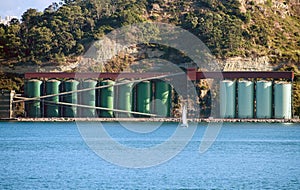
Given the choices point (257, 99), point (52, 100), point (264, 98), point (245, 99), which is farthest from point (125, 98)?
point (264, 98)

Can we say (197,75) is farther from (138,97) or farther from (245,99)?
(245,99)

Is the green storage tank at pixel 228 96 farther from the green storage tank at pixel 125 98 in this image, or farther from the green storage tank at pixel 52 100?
the green storage tank at pixel 52 100

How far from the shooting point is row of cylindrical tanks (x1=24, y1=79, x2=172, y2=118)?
154 meters

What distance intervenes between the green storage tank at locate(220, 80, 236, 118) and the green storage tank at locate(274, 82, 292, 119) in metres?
5.93

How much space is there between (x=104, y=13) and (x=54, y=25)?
1325cm

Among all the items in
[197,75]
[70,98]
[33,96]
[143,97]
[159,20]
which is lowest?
[70,98]

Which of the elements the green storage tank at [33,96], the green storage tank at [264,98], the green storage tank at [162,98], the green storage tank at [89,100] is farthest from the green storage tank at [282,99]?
the green storage tank at [33,96]

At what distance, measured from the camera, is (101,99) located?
156 metres

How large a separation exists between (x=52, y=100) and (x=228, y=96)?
24574 millimetres

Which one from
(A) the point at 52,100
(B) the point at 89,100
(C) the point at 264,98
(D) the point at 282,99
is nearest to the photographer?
(D) the point at 282,99

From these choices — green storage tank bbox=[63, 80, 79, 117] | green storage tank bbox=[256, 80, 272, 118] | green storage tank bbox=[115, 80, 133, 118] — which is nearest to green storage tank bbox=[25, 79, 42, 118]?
green storage tank bbox=[63, 80, 79, 117]

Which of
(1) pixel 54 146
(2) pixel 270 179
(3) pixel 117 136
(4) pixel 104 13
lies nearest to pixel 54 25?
(4) pixel 104 13

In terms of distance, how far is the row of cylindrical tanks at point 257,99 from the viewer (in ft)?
492

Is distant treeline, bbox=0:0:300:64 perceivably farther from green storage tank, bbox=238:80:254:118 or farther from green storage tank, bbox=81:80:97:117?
green storage tank, bbox=238:80:254:118
